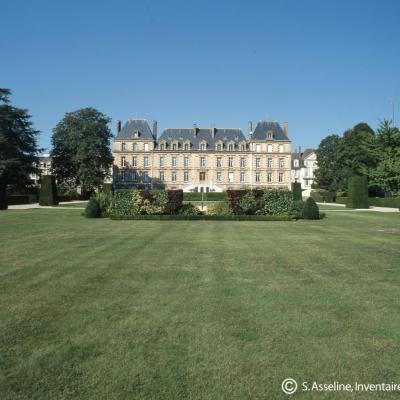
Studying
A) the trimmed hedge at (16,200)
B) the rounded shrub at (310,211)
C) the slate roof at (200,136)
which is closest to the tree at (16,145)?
the trimmed hedge at (16,200)

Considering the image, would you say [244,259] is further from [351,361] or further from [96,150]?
[96,150]

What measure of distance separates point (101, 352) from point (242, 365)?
1.14 m

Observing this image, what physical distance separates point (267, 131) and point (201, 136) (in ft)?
32.2

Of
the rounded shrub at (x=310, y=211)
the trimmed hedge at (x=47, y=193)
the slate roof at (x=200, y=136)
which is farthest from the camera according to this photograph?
the slate roof at (x=200, y=136)

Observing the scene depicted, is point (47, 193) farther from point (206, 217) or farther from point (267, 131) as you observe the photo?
point (267, 131)

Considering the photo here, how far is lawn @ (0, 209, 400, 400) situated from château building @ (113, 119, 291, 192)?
48493 mm

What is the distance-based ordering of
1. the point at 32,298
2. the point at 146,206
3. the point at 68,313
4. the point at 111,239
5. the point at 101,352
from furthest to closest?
the point at 146,206 → the point at 111,239 → the point at 32,298 → the point at 68,313 → the point at 101,352

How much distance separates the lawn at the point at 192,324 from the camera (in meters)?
2.63

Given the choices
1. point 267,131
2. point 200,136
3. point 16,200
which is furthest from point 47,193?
point 267,131

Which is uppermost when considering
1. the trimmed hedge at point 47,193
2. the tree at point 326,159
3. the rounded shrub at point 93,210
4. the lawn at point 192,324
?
the tree at point 326,159

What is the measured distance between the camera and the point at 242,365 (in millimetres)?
2836

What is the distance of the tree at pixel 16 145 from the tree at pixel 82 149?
425 centimetres

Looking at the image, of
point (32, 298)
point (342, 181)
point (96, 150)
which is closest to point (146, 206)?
point (32, 298)

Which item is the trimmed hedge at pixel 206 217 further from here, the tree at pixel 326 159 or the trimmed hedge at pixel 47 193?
the tree at pixel 326 159
